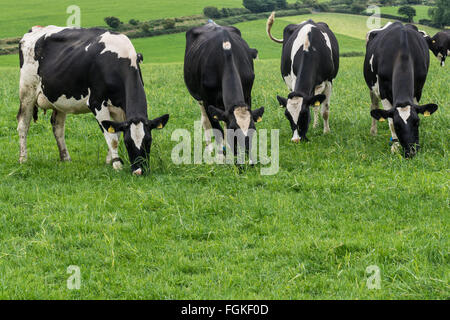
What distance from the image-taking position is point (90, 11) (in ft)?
221

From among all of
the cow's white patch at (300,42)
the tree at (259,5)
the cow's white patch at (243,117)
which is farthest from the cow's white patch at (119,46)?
the tree at (259,5)

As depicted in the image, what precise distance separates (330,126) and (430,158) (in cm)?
378

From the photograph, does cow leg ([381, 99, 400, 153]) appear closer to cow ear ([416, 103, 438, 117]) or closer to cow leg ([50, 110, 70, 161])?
cow ear ([416, 103, 438, 117])

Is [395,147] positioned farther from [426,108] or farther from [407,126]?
[426,108]

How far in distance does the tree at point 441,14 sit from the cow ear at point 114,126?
1925 inches

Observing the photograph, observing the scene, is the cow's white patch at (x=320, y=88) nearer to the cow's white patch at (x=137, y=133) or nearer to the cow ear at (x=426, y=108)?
the cow ear at (x=426, y=108)

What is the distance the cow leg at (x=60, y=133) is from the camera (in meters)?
10.9

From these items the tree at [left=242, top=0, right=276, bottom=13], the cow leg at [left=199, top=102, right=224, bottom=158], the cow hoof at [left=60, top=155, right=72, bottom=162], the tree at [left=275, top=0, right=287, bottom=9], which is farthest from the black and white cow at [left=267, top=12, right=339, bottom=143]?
the tree at [left=275, top=0, right=287, bottom=9]

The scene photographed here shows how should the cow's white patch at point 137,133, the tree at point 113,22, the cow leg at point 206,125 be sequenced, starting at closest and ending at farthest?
1. the cow's white patch at point 137,133
2. the cow leg at point 206,125
3. the tree at point 113,22

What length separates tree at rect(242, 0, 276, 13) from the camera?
64.1m

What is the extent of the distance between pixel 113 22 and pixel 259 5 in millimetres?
17677

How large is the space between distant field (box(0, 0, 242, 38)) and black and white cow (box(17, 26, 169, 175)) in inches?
1868

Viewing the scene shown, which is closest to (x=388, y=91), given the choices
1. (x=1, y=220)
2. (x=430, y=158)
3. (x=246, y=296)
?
(x=430, y=158)

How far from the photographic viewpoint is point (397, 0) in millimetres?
62906
